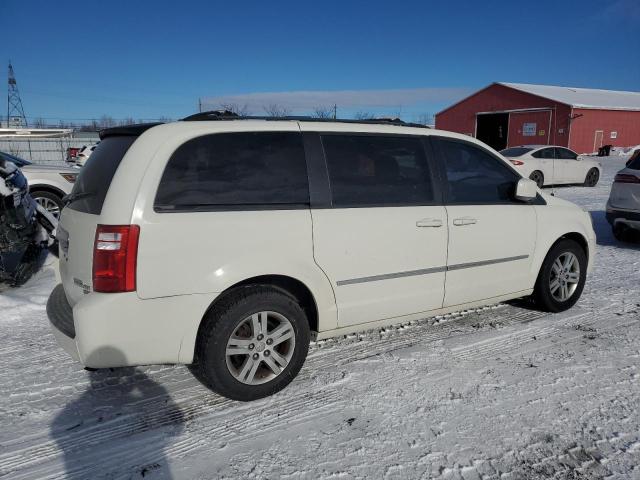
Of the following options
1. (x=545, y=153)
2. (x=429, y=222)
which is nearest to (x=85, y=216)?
(x=429, y=222)

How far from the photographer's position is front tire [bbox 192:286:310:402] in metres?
3.02

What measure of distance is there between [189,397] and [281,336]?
758mm

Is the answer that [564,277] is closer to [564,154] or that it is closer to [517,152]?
[517,152]

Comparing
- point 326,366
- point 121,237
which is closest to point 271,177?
point 121,237

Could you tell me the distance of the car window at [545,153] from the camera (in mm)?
16234

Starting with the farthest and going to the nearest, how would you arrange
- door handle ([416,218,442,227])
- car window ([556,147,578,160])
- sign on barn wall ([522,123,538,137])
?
sign on barn wall ([522,123,538,137]), car window ([556,147,578,160]), door handle ([416,218,442,227])

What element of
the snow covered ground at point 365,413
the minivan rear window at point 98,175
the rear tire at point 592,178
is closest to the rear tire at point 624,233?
the snow covered ground at point 365,413

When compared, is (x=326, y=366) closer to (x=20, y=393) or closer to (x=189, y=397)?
(x=189, y=397)

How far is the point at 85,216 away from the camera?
3.02 metres

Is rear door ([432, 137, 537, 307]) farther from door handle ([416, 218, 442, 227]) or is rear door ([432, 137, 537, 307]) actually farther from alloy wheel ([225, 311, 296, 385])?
alloy wheel ([225, 311, 296, 385])

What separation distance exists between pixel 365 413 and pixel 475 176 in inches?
89.3

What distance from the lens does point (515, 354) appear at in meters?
3.90

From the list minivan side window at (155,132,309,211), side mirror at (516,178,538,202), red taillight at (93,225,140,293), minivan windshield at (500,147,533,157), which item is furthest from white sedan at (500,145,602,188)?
red taillight at (93,225,140,293)

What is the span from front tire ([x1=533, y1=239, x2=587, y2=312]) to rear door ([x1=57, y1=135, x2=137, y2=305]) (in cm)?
386
